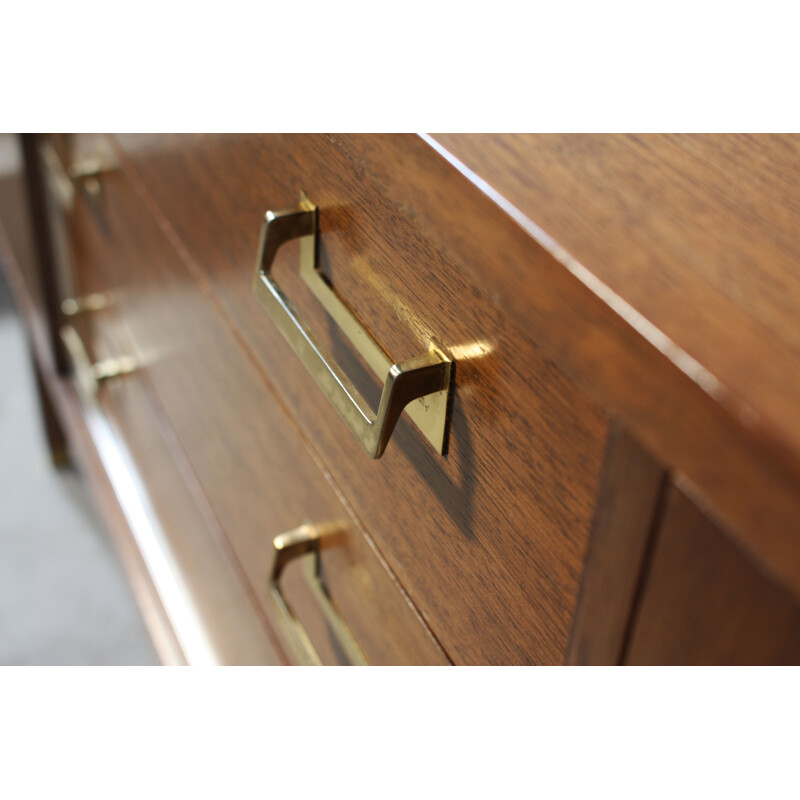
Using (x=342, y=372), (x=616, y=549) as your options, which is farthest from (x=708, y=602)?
(x=342, y=372)

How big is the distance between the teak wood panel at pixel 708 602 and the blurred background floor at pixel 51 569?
90 cm

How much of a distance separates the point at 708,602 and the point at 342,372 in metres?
Result: 0.17

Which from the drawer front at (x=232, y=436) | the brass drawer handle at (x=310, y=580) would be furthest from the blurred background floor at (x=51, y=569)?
the brass drawer handle at (x=310, y=580)

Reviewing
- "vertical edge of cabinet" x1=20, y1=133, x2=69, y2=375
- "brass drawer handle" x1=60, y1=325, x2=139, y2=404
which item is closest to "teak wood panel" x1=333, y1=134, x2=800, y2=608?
"brass drawer handle" x1=60, y1=325, x2=139, y2=404

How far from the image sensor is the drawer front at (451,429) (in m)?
0.27

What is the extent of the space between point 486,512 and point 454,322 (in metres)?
0.06

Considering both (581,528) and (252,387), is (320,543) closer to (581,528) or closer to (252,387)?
(252,387)

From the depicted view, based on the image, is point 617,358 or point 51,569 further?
point 51,569

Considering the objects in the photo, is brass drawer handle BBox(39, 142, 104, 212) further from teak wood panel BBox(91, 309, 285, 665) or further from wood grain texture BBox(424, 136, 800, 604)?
wood grain texture BBox(424, 136, 800, 604)

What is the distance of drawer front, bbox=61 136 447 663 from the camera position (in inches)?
17.2

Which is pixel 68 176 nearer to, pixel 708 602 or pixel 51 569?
pixel 51 569

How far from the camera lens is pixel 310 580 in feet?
1.65

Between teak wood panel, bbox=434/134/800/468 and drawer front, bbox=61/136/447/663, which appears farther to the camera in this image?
drawer front, bbox=61/136/447/663

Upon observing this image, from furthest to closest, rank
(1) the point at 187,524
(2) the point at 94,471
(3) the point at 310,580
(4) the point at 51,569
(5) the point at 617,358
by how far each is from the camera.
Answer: (4) the point at 51,569
(2) the point at 94,471
(1) the point at 187,524
(3) the point at 310,580
(5) the point at 617,358
